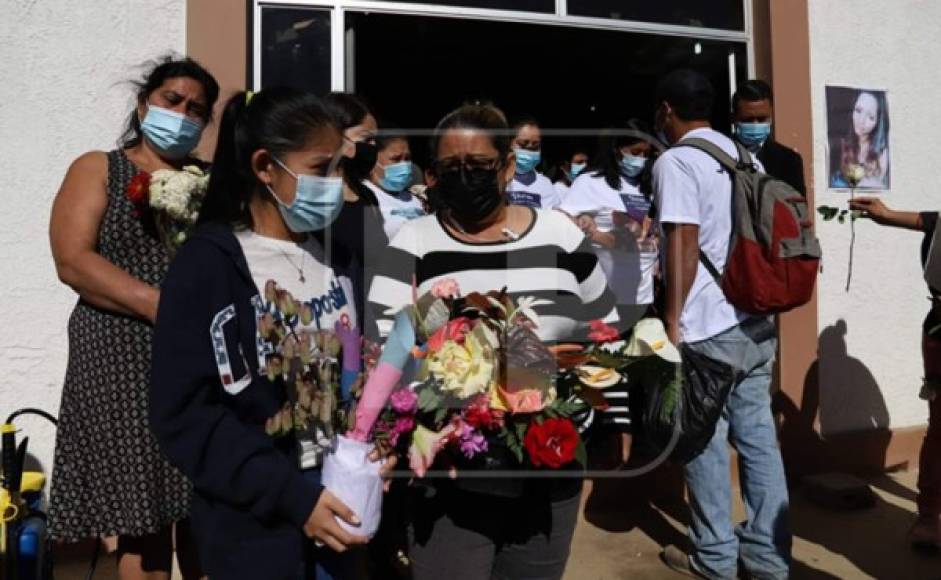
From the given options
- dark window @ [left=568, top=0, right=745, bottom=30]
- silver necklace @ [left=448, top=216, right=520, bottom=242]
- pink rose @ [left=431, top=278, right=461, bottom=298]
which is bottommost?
pink rose @ [left=431, top=278, right=461, bottom=298]

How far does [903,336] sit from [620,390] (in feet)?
13.8

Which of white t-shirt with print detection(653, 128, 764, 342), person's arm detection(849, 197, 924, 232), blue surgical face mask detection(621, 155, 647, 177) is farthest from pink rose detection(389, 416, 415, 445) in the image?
blue surgical face mask detection(621, 155, 647, 177)

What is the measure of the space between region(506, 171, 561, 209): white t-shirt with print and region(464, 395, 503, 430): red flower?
2541mm

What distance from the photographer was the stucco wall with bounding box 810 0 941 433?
510cm

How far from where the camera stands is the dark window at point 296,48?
4160 millimetres

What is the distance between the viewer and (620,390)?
2.00 meters

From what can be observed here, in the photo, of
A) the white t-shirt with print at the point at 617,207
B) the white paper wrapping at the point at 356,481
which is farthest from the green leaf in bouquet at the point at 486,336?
the white t-shirt with print at the point at 617,207

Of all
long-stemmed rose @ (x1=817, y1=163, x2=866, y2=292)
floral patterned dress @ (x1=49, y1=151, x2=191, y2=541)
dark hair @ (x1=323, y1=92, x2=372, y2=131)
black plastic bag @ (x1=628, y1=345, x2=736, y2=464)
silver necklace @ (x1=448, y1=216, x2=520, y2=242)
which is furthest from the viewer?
long-stemmed rose @ (x1=817, y1=163, x2=866, y2=292)

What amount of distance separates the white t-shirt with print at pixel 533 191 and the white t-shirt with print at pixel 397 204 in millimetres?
636

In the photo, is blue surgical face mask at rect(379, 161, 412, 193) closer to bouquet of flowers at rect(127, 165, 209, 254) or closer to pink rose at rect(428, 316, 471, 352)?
bouquet of flowers at rect(127, 165, 209, 254)

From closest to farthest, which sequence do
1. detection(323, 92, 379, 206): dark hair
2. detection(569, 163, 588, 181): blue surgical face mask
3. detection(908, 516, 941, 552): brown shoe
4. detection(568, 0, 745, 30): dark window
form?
1. detection(323, 92, 379, 206): dark hair
2. detection(908, 516, 941, 552): brown shoe
3. detection(568, 0, 745, 30): dark window
4. detection(569, 163, 588, 181): blue surgical face mask

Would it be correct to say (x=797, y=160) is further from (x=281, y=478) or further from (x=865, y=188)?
(x=281, y=478)

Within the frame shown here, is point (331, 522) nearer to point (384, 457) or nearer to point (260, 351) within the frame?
point (384, 457)

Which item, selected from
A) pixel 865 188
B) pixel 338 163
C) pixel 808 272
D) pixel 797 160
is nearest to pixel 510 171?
pixel 338 163
